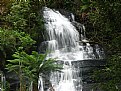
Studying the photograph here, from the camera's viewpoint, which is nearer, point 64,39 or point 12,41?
point 12,41

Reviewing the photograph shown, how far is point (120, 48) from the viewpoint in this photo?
3.82 meters

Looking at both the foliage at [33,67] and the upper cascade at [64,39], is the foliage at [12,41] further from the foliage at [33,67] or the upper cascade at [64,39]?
the foliage at [33,67]

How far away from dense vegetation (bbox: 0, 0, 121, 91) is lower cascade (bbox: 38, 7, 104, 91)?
1.75 feet

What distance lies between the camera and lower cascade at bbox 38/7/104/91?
35.1 feet

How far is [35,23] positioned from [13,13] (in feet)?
3.80

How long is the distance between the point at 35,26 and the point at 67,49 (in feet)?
6.29

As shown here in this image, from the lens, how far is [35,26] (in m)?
12.4

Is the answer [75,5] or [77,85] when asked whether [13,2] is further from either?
[77,85]

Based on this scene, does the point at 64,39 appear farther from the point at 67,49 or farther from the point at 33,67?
the point at 33,67

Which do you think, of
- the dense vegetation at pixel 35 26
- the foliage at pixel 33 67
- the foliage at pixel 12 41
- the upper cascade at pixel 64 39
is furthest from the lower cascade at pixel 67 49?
the foliage at pixel 33 67

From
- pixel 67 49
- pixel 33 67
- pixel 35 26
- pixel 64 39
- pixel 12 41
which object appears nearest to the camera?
pixel 33 67

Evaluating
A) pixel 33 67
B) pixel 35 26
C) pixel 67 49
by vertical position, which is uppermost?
pixel 35 26

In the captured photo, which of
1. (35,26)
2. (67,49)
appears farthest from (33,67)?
(35,26)

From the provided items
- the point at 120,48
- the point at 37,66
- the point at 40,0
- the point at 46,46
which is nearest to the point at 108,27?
the point at 120,48
